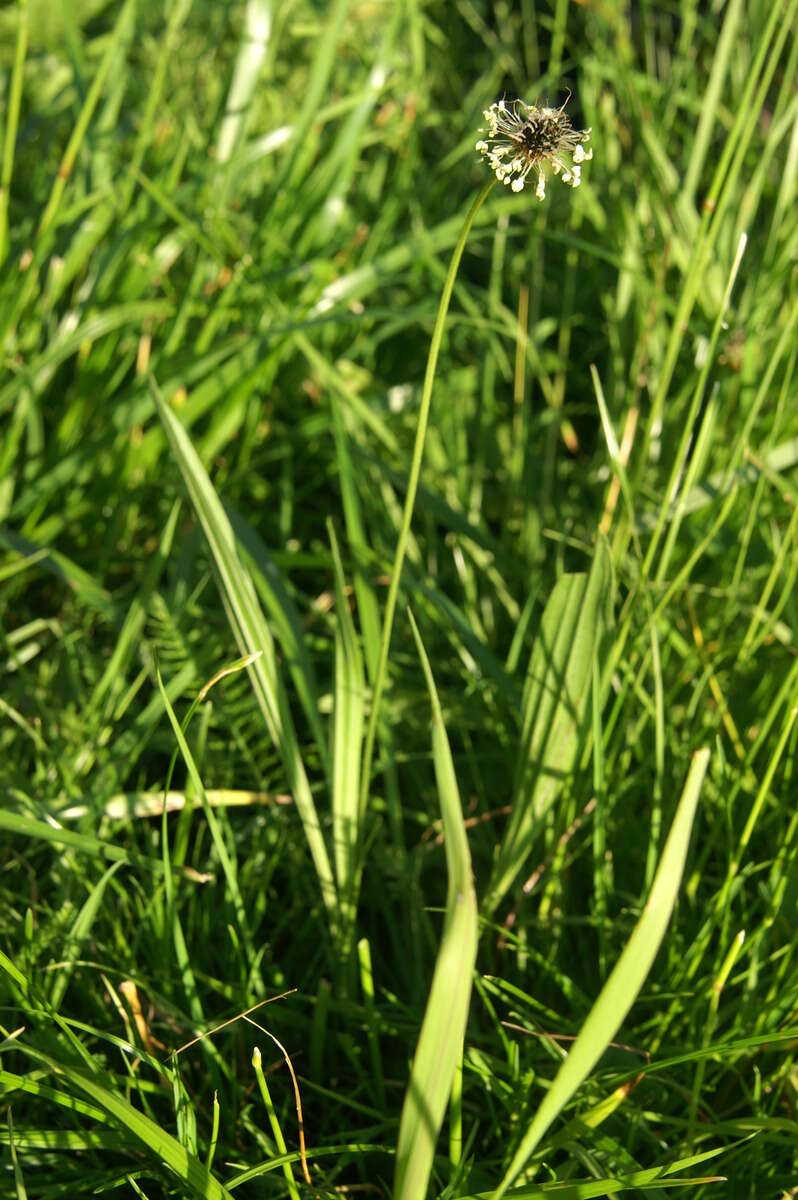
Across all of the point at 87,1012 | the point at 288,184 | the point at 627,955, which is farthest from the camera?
the point at 288,184

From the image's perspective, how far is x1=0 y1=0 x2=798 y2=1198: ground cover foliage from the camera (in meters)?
0.82

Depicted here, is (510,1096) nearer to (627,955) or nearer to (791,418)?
(627,955)

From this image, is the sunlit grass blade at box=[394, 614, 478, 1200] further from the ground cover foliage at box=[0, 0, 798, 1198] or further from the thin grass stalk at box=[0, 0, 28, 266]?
the thin grass stalk at box=[0, 0, 28, 266]

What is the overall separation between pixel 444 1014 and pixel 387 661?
445 millimetres

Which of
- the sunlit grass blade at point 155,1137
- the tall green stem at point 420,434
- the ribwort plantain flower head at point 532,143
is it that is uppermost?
the ribwort plantain flower head at point 532,143

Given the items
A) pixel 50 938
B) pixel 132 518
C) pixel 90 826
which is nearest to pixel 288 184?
pixel 132 518

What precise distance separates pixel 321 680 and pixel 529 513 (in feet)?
1.03

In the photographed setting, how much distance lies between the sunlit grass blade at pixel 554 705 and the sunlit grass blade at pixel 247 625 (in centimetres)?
15

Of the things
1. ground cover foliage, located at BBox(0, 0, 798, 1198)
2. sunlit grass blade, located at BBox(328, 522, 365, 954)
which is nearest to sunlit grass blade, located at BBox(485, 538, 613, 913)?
ground cover foliage, located at BBox(0, 0, 798, 1198)

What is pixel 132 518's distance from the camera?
1383 millimetres

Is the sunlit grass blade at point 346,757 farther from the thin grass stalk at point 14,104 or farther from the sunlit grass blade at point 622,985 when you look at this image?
the thin grass stalk at point 14,104

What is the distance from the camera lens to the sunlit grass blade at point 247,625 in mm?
939

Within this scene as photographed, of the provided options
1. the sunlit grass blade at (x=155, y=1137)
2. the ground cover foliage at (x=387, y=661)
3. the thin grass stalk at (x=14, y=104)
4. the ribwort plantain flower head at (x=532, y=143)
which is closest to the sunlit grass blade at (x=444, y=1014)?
the ground cover foliage at (x=387, y=661)

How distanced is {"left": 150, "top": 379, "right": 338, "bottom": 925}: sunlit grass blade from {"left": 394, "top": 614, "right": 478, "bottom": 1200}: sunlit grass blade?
0.34m
